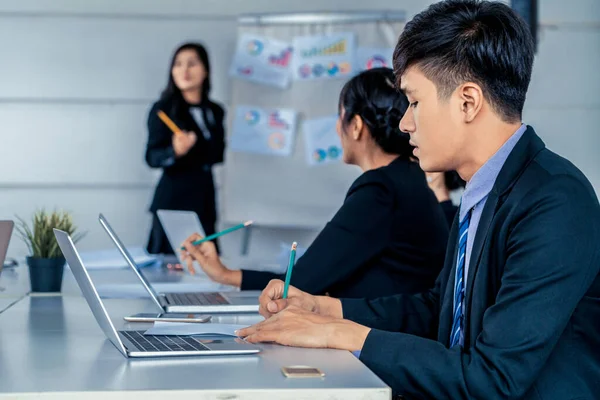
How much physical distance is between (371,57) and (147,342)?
344 centimetres

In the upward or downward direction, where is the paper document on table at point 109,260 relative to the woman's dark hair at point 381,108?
downward

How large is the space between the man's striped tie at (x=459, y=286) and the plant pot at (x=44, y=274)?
1.11 m

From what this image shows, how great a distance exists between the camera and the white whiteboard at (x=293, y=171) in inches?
181

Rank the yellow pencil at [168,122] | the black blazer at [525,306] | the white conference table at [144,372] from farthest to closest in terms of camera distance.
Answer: the yellow pencil at [168,122] → the black blazer at [525,306] → the white conference table at [144,372]

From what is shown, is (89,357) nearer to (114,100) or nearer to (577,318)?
(577,318)

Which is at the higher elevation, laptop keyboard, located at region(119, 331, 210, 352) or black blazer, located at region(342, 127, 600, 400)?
black blazer, located at region(342, 127, 600, 400)

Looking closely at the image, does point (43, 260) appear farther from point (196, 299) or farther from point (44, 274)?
point (196, 299)

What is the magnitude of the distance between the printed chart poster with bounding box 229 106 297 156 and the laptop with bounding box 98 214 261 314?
2.59 meters

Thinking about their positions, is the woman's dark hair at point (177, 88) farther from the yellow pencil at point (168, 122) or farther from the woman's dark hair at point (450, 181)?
Result: the woman's dark hair at point (450, 181)

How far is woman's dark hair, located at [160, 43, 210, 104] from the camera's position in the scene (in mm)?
4355

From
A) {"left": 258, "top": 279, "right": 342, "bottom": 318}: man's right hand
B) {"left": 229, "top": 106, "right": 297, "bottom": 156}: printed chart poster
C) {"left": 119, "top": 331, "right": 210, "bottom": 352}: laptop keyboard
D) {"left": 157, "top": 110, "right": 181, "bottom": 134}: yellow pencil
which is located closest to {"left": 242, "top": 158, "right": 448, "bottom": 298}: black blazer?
{"left": 258, "top": 279, "right": 342, "bottom": 318}: man's right hand

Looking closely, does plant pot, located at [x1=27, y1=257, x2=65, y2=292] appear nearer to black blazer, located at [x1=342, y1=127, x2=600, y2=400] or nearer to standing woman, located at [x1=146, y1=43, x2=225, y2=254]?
black blazer, located at [x1=342, y1=127, x2=600, y2=400]

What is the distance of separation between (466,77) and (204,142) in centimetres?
311

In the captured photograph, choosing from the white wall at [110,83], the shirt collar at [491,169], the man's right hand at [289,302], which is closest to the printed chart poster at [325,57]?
the white wall at [110,83]
